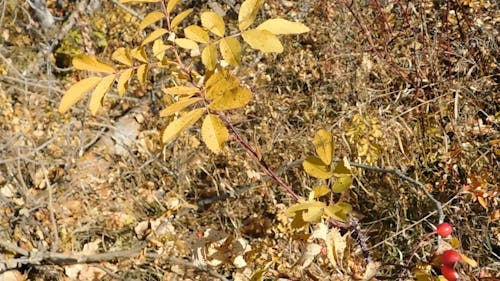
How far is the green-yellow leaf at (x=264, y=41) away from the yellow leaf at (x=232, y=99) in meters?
0.10

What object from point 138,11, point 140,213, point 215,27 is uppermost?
point 215,27

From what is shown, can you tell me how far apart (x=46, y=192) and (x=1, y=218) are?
0.25 m

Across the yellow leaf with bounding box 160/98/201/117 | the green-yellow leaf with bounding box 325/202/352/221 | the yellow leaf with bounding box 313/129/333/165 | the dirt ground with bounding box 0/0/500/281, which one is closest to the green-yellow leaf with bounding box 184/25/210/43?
the yellow leaf with bounding box 160/98/201/117

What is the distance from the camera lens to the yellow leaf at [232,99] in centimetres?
91

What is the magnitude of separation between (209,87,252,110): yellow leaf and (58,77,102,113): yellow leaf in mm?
275

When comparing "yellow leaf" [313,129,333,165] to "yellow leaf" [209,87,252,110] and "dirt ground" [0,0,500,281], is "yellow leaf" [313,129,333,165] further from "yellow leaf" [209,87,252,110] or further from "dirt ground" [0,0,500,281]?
"dirt ground" [0,0,500,281]

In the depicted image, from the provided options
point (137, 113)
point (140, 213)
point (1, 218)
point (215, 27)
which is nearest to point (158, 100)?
point (137, 113)

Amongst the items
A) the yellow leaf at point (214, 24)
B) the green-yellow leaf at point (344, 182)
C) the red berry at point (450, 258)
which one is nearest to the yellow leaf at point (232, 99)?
the yellow leaf at point (214, 24)

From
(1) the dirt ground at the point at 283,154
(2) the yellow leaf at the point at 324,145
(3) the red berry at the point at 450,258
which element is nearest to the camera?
(3) the red berry at the point at 450,258

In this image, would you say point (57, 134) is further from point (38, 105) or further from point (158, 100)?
point (158, 100)

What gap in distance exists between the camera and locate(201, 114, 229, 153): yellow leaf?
96 cm

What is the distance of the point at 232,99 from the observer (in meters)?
0.94

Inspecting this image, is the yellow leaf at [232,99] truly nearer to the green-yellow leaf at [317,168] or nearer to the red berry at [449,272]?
the green-yellow leaf at [317,168]

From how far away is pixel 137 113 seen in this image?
3283 millimetres
